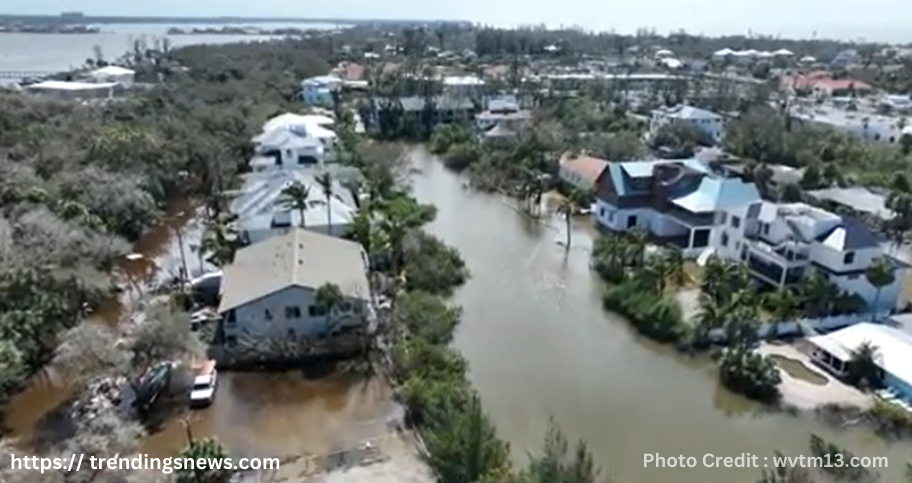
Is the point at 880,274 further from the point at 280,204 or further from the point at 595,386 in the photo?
the point at 280,204

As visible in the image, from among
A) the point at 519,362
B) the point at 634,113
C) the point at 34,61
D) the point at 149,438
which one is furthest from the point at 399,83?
the point at 34,61

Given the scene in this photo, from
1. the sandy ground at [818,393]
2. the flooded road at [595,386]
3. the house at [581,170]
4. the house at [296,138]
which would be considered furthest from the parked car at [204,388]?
the house at [581,170]

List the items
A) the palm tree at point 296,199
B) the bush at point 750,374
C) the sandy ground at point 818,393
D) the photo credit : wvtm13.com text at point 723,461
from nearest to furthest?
1. the photo credit : wvtm13.com text at point 723,461
2. the sandy ground at point 818,393
3. the bush at point 750,374
4. the palm tree at point 296,199

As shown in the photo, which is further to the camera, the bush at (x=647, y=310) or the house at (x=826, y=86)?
the house at (x=826, y=86)

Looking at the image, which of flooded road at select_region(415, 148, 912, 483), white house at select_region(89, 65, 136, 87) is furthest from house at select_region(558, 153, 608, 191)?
white house at select_region(89, 65, 136, 87)

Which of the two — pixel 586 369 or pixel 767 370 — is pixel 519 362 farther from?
pixel 767 370

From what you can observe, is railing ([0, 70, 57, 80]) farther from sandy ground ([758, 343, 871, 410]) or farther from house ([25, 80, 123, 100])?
sandy ground ([758, 343, 871, 410])

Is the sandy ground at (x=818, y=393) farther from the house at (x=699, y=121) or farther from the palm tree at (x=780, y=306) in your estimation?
the house at (x=699, y=121)
